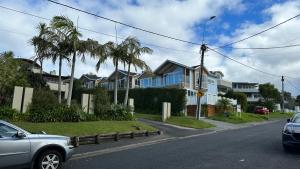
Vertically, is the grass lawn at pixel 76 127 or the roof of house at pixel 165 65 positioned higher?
the roof of house at pixel 165 65

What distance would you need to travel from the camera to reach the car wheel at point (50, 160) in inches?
383

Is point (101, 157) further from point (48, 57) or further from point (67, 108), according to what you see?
point (48, 57)

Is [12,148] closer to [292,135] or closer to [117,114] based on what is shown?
[292,135]

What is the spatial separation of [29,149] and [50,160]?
0.76m

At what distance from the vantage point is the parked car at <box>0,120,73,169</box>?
9.10m

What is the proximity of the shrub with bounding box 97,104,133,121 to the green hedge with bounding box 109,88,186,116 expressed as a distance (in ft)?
51.6

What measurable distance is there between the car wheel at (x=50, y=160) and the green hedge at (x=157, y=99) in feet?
102

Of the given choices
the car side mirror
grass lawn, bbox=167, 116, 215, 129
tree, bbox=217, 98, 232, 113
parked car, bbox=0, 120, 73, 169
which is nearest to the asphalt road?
parked car, bbox=0, 120, 73, 169

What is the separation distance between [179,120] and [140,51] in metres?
7.35

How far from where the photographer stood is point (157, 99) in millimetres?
44469

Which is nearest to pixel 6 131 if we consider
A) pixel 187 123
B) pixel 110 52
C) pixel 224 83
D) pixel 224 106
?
pixel 110 52

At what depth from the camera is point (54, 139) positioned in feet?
33.0

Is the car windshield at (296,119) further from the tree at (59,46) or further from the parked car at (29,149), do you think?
the tree at (59,46)

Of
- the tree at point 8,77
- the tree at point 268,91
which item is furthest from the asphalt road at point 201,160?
the tree at point 268,91
